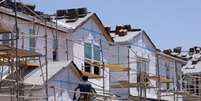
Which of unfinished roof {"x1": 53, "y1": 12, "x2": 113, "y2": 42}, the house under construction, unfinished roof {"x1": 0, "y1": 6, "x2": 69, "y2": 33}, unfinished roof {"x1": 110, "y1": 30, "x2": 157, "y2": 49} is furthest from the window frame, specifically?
unfinished roof {"x1": 110, "y1": 30, "x2": 157, "y2": 49}

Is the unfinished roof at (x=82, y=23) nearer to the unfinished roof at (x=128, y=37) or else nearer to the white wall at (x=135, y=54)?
the white wall at (x=135, y=54)

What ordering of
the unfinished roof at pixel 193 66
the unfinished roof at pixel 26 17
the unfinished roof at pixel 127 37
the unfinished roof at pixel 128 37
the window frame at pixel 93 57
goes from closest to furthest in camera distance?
the unfinished roof at pixel 26 17
the window frame at pixel 93 57
the unfinished roof at pixel 128 37
the unfinished roof at pixel 127 37
the unfinished roof at pixel 193 66

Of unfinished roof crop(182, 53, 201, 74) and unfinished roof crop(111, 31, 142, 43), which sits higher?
unfinished roof crop(111, 31, 142, 43)

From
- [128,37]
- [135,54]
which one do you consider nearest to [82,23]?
[135,54]

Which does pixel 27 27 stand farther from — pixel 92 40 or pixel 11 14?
pixel 92 40

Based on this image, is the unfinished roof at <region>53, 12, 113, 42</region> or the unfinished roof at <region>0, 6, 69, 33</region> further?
the unfinished roof at <region>53, 12, 113, 42</region>

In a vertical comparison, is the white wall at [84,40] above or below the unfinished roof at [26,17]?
below

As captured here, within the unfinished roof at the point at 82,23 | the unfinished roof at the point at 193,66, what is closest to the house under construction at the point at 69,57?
the unfinished roof at the point at 82,23

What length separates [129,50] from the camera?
3844 cm

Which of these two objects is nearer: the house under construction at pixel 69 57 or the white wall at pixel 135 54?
the house under construction at pixel 69 57

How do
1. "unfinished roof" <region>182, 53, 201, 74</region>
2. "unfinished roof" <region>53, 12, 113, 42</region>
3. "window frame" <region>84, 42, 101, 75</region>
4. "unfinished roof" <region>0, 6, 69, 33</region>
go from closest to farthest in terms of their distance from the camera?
"unfinished roof" <region>0, 6, 69, 33</region> < "unfinished roof" <region>53, 12, 113, 42</region> < "window frame" <region>84, 42, 101, 75</region> < "unfinished roof" <region>182, 53, 201, 74</region>

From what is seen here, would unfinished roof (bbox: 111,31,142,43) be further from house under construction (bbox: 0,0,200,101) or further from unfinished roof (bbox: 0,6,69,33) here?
unfinished roof (bbox: 0,6,69,33)

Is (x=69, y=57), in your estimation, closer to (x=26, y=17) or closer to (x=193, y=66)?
(x=26, y=17)

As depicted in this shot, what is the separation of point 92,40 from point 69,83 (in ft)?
19.4
